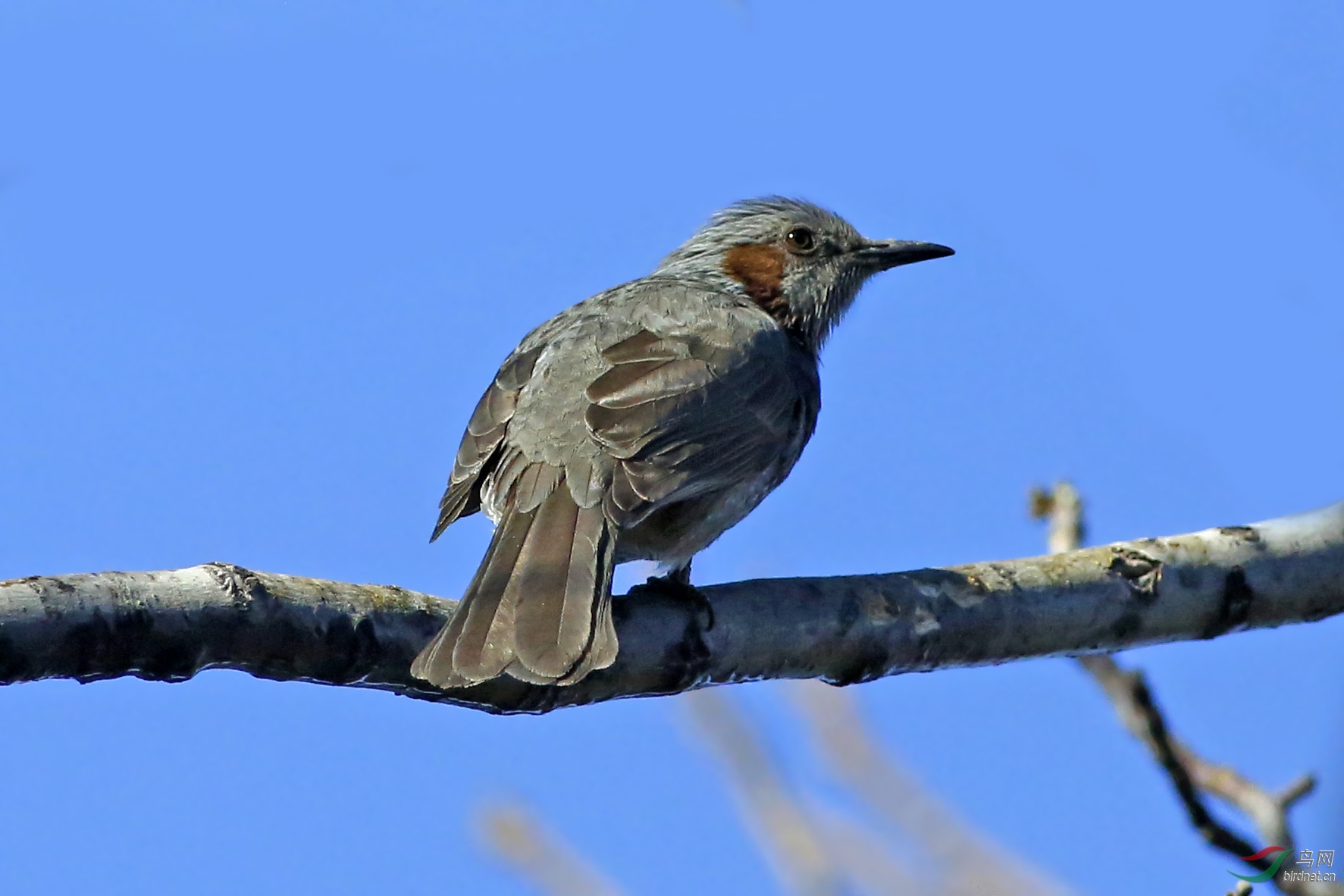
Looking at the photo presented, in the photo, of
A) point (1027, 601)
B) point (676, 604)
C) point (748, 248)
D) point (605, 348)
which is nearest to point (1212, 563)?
point (1027, 601)

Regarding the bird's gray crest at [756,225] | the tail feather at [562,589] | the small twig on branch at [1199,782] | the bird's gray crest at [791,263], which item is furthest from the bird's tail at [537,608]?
the bird's gray crest at [756,225]

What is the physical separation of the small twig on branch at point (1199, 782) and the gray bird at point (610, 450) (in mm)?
1452

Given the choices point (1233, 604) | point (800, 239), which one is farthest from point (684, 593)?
point (800, 239)

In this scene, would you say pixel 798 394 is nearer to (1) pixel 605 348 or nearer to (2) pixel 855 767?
(1) pixel 605 348

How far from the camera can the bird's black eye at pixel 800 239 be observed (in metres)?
6.71

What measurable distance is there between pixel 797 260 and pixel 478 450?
220cm

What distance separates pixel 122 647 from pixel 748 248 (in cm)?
404

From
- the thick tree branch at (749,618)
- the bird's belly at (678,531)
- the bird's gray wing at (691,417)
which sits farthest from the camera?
the bird's belly at (678,531)

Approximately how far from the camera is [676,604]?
4.38m

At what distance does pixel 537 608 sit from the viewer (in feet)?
13.4

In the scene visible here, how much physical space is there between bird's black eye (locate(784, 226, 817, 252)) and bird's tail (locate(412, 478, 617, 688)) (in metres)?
2.54

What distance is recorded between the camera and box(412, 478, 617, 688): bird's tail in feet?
12.6

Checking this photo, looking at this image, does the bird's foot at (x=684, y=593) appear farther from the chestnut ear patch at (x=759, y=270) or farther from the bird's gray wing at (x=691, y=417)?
the chestnut ear patch at (x=759, y=270)

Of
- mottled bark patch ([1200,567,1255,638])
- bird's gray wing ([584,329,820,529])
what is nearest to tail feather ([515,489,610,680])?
bird's gray wing ([584,329,820,529])
